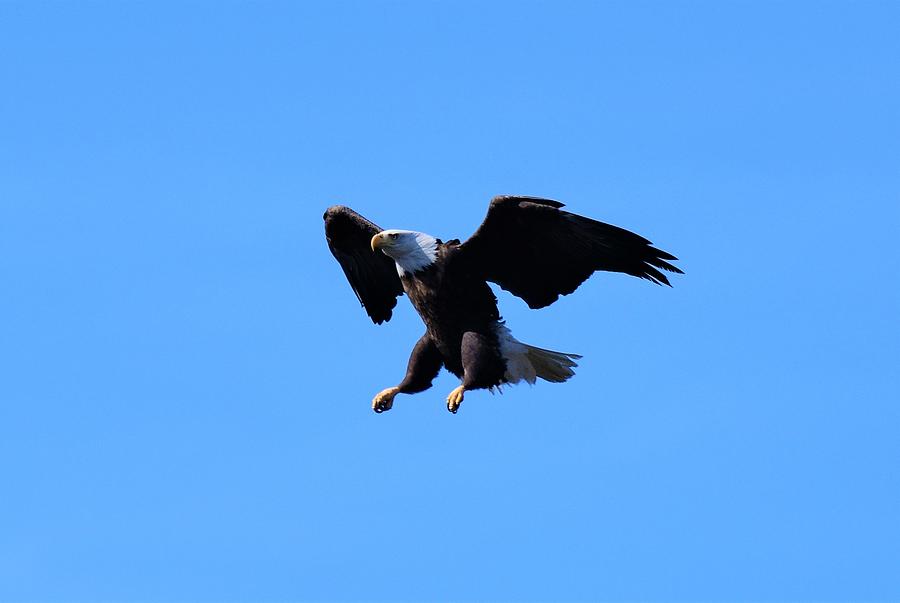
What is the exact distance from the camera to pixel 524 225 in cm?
1397

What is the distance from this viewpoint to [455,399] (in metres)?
13.7

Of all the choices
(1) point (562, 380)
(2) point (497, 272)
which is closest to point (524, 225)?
(2) point (497, 272)

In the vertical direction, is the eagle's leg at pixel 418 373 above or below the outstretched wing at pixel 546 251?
below

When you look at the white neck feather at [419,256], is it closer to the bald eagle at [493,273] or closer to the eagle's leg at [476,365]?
the bald eagle at [493,273]

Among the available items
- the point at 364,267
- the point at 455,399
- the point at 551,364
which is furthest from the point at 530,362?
the point at 364,267

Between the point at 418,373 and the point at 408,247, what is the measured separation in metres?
1.00

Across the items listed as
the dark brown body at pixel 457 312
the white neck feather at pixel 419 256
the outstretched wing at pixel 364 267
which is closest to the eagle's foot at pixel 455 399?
the dark brown body at pixel 457 312

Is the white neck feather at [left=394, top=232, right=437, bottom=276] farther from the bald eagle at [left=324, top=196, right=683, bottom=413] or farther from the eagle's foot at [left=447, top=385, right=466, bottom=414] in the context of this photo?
the eagle's foot at [left=447, top=385, right=466, bottom=414]

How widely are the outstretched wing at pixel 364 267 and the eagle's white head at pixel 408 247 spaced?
921mm

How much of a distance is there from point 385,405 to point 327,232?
169cm

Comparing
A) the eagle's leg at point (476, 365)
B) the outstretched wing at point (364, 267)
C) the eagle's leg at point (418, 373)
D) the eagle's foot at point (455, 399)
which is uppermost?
the outstretched wing at point (364, 267)

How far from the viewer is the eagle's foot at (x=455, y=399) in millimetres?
13633

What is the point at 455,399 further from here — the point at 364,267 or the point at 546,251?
the point at 364,267

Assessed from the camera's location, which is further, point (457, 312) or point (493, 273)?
point (493, 273)
